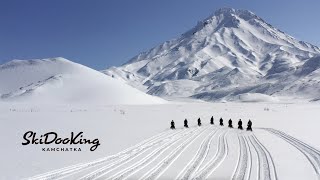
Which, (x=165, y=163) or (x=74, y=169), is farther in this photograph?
(x=165, y=163)

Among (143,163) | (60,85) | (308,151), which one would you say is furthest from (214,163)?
(60,85)

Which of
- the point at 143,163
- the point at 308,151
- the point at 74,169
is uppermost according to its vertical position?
the point at 308,151

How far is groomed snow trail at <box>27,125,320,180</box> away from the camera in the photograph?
53.2 ft

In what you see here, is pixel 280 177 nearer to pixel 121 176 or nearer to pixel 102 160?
pixel 121 176

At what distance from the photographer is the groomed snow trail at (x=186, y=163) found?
16203mm

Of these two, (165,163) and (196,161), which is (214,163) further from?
(165,163)

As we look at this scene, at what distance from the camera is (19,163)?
60.7 feet

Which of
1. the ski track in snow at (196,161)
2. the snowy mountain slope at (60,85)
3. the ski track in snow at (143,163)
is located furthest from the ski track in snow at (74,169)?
the snowy mountain slope at (60,85)

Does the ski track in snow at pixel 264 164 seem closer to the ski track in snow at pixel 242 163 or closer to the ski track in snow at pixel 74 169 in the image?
the ski track in snow at pixel 242 163

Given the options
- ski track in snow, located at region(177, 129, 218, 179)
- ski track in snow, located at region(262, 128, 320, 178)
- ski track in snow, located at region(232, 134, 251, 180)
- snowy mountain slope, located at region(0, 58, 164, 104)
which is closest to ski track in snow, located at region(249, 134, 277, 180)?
ski track in snow, located at region(232, 134, 251, 180)

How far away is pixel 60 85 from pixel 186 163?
119 metres

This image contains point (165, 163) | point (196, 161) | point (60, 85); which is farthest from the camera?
point (60, 85)

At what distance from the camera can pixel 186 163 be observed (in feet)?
61.4

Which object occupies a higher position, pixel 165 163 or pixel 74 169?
pixel 165 163
